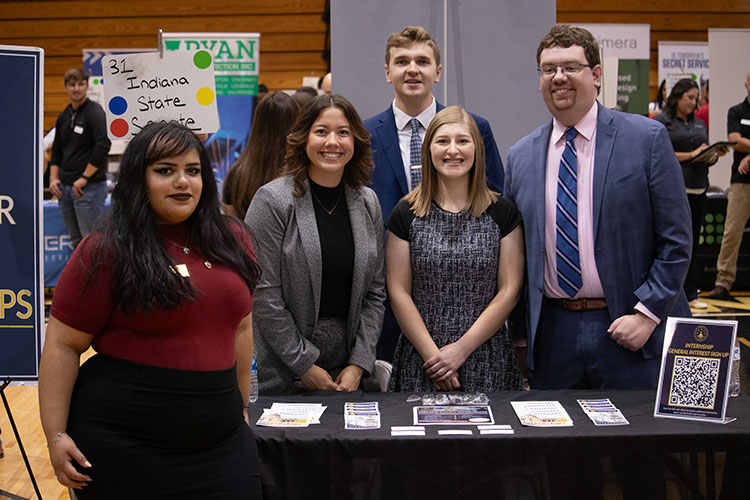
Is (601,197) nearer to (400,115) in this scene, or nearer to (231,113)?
(400,115)

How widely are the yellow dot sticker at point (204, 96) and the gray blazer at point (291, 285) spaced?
0.46 metres

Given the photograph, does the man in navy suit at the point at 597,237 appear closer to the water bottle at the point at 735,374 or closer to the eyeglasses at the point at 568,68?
the eyeglasses at the point at 568,68

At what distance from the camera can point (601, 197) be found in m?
2.17

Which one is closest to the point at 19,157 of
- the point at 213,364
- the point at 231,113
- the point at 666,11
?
the point at 213,364

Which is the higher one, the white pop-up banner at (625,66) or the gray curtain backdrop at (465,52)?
the white pop-up banner at (625,66)

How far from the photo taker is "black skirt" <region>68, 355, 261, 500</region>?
1.52 metres

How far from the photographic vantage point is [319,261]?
7.06ft

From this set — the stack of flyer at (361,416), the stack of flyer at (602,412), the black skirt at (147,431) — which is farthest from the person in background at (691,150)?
the black skirt at (147,431)

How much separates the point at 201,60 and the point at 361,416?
4.37 feet

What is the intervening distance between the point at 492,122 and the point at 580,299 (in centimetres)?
142

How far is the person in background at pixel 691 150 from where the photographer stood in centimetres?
572

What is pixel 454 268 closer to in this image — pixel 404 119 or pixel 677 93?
pixel 404 119

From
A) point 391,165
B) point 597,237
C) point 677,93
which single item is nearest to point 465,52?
point 391,165

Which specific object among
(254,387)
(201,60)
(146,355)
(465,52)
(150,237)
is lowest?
(254,387)
